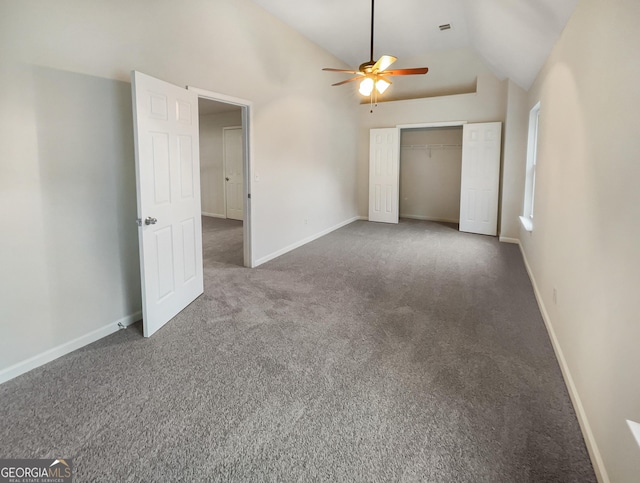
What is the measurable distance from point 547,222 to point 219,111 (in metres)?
7.15

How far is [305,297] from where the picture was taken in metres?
3.69

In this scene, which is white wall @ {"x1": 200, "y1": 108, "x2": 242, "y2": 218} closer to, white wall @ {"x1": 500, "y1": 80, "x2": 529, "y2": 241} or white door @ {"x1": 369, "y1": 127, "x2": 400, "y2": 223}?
white door @ {"x1": 369, "y1": 127, "x2": 400, "y2": 223}

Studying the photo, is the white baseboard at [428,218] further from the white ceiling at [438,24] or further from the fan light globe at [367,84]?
the fan light globe at [367,84]

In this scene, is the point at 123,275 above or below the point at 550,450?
above

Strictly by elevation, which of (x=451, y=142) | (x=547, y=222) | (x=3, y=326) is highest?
(x=451, y=142)

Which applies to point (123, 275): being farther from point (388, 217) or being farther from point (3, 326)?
point (388, 217)

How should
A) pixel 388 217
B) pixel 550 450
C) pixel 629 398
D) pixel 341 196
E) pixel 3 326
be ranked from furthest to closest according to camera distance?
pixel 388 217 → pixel 341 196 → pixel 3 326 → pixel 550 450 → pixel 629 398

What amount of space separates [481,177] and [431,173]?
1.59 meters

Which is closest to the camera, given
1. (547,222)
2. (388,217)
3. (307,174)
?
(547,222)


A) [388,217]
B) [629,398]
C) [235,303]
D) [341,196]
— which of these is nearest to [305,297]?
[235,303]

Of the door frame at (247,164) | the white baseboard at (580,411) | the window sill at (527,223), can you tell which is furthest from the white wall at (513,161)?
the door frame at (247,164)

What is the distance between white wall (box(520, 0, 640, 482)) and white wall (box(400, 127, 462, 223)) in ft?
16.4

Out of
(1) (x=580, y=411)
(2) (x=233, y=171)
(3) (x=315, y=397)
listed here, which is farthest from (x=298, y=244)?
(1) (x=580, y=411)

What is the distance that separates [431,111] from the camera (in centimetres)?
717
